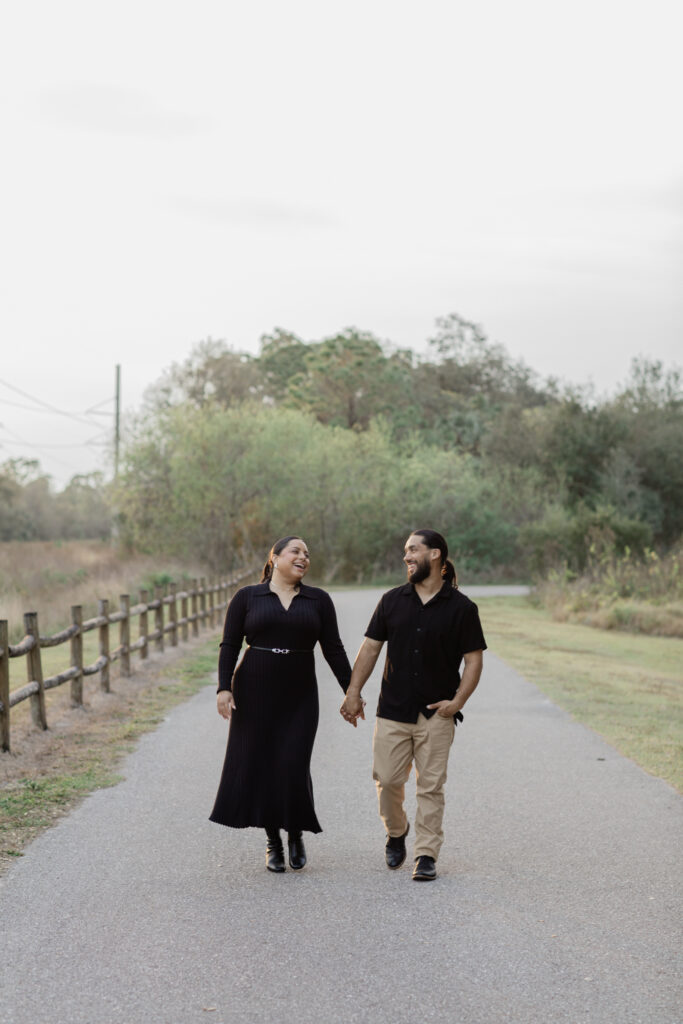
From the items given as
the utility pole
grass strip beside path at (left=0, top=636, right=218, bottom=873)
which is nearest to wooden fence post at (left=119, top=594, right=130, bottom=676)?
grass strip beside path at (left=0, top=636, right=218, bottom=873)

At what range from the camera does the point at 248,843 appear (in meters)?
Answer: 6.98

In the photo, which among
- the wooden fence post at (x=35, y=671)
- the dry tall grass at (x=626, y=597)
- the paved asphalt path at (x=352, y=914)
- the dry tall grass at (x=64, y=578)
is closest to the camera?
the paved asphalt path at (x=352, y=914)

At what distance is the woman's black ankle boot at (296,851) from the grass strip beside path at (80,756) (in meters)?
1.53

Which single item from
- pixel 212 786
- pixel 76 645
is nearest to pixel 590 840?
pixel 212 786

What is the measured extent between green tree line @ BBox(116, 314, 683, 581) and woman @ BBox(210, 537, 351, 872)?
25.3 m

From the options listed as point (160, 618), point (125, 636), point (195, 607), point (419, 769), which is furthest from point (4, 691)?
point (195, 607)

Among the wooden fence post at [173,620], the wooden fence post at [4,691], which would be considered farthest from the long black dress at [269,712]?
the wooden fence post at [173,620]

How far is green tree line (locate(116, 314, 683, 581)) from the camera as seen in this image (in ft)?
137

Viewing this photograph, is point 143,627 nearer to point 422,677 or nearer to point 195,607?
point 195,607

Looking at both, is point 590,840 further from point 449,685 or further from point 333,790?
point 333,790

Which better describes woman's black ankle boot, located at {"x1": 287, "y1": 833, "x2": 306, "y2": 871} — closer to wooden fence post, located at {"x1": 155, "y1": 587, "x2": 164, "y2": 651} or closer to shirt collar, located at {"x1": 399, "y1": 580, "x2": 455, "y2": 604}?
shirt collar, located at {"x1": 399, "y1": 580, "x2": 455, "y2": 604}

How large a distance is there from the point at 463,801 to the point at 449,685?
2179 millimetres

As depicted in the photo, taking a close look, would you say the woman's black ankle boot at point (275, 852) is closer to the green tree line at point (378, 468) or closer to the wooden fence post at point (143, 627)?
the wooden fence post at point (143, 627)

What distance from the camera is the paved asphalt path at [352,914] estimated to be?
440 cm
